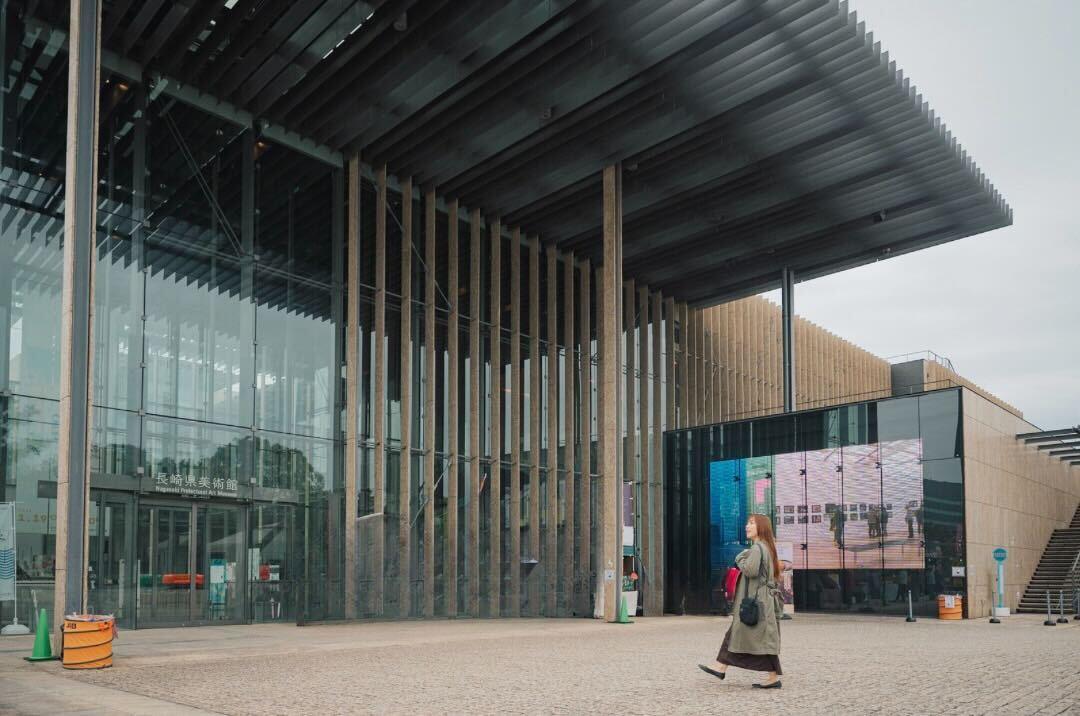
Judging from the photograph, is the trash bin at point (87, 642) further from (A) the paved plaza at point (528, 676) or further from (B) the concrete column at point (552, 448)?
(B) the concrete column at point (552, 448)

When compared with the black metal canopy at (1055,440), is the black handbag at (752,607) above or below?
below

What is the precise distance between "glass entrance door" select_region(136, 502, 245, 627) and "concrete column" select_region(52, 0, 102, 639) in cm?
584

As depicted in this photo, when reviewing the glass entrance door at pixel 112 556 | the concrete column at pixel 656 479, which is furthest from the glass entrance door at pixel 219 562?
the concrete column at pixel 656 479

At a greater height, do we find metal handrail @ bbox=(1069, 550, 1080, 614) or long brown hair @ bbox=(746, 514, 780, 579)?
long brown hair @ bbox=(746, 514, 780, 579)

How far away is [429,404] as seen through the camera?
24094mm

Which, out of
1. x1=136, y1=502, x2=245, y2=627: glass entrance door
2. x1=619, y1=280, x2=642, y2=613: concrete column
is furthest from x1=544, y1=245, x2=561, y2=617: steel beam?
x1=136, y1=502, x2=245, y2=627: glass entrance door

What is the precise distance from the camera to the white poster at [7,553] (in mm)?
15836

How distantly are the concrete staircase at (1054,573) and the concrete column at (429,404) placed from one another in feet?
57.4

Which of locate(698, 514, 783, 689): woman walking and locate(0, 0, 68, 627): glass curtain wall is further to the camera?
locate(0, 0, 68, 627): glass curtain wall

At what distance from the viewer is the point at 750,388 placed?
120 ft

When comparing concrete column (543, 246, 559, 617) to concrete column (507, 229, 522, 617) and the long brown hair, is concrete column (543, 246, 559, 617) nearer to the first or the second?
concrete column (507, 229, 522, 617)

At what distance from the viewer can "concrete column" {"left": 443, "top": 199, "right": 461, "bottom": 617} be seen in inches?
936

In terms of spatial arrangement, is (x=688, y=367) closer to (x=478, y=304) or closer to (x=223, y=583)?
(x=478, y=304)

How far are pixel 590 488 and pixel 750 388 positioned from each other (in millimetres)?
10481
